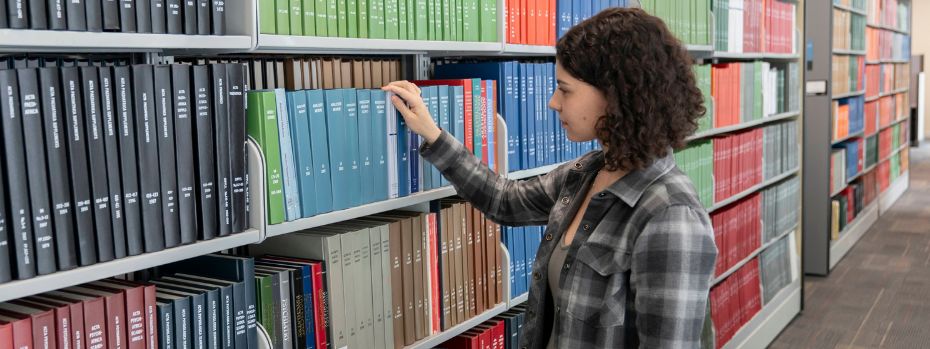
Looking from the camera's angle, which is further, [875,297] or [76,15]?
[875,297]

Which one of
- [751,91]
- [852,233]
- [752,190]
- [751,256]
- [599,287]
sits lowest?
[852,233]

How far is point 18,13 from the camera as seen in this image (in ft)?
3.59

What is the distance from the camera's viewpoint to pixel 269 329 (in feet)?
5.00

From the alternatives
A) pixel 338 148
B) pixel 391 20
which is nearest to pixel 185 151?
pixel 338 148

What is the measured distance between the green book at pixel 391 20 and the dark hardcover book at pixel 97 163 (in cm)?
66

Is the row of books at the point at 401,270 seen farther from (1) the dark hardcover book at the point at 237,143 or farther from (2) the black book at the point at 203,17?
(2) the black book at the point at 203,17

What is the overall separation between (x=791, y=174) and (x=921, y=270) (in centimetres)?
169

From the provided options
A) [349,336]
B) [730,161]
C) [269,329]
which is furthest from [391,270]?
[730,161]

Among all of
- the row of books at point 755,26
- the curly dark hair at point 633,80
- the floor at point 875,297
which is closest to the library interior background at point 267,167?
the row of books at point 755,26

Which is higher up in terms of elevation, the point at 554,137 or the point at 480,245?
the point at 554,137

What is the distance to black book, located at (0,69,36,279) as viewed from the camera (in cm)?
109

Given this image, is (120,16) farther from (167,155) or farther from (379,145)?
(379,145)

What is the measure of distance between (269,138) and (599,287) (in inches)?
24.3

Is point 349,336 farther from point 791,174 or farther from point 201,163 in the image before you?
point 791,174
